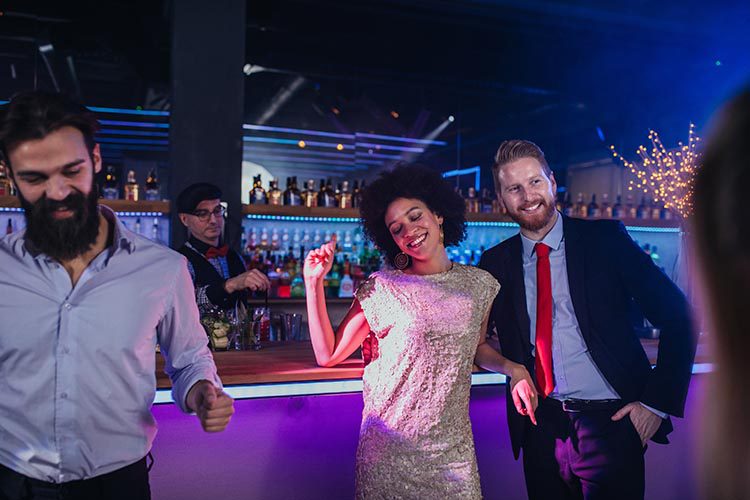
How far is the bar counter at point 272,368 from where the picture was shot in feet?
8.00

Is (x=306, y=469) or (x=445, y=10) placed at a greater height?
(x=445, y=10)

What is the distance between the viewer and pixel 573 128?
7.13 meters

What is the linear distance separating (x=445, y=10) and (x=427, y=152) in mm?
2455

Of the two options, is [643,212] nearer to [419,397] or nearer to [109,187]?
[109,187]

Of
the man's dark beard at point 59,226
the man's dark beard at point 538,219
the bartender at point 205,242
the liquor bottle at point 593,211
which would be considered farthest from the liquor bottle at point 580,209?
the man's dark beard at point 59,226

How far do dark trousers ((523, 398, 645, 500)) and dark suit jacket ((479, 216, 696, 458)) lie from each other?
0.27ft

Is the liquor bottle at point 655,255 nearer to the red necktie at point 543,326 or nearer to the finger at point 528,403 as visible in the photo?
the red necktie at point 543,326

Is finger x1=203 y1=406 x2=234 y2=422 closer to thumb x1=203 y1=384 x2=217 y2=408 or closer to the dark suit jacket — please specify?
thumb x1=203 y1=384 x2=217 y2=408

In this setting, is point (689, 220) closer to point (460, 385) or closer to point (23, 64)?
point (460, 385)

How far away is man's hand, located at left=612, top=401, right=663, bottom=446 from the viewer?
210cm

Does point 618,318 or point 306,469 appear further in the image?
point 306,469

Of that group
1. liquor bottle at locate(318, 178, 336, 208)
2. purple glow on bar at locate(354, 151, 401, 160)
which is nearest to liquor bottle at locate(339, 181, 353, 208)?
liquor bottle at locate(318, 178, 336, 208)


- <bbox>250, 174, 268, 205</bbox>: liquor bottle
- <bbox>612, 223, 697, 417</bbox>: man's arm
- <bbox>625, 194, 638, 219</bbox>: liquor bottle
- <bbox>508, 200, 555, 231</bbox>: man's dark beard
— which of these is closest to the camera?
<bbox>612, 223, 697, 417</bbox>: man's arm

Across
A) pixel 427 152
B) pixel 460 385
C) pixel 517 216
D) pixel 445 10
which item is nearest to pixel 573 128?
pixel 427 152
